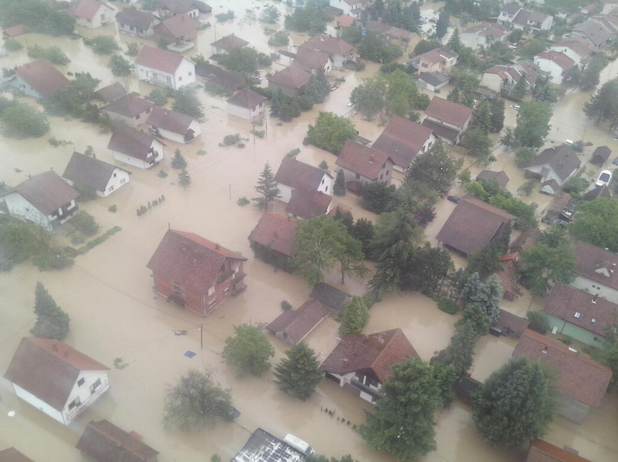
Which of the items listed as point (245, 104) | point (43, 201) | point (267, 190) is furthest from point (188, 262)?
point (245, 104)

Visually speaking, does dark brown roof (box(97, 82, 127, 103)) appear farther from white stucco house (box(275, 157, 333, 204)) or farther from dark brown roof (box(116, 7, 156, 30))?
white stucco house (box(275, 157, 333, 204))

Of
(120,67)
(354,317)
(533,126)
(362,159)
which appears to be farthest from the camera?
(120,67)

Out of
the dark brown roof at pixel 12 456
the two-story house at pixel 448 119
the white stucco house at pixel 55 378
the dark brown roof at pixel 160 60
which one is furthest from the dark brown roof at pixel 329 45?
the dark brown roof at pixel 12 456

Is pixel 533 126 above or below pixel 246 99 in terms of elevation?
above

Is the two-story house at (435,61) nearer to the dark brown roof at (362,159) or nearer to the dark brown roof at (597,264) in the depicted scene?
the dark brown roof at (362,159)

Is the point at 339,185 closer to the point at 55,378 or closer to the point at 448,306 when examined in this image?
the point at 448,306

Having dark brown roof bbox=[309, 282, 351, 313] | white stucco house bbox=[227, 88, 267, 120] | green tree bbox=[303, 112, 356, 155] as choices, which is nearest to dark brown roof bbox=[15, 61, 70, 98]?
white stucco house bbox=[227, 88, 267, 120]
